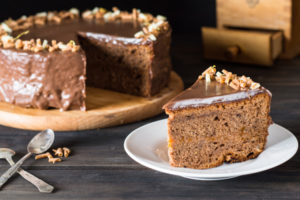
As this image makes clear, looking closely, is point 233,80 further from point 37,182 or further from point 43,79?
point 43,79

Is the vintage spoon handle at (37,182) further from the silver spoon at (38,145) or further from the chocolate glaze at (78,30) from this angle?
the chocolate glaze at (78,30)

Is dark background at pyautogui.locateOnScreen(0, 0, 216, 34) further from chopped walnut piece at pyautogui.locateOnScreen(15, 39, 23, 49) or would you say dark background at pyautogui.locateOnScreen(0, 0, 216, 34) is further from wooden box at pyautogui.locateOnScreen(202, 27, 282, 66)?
chopped walnut piece at pyautogui.locateOnScreen(15, 39, 23, 49)

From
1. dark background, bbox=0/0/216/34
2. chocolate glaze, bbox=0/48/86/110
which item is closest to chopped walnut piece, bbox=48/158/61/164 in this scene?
chocolate glaze, bbox=0/48/86/110

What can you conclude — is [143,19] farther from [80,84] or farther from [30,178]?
[30,178]

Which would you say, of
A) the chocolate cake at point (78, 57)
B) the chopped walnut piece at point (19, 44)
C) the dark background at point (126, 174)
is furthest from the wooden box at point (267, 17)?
the chopped walnut piece at point (19, 44)

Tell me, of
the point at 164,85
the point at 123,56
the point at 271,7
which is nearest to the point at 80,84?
the point at 123,56

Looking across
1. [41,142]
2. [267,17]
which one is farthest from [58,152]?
[267,17]
